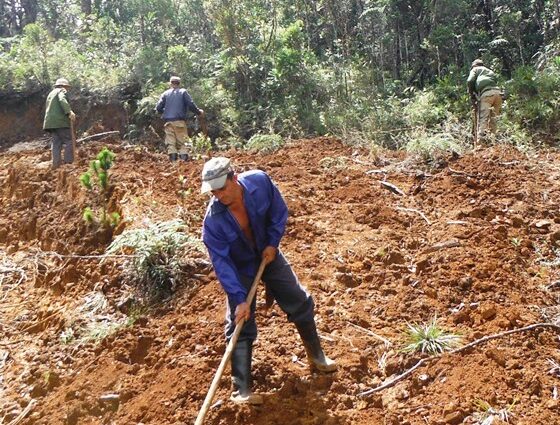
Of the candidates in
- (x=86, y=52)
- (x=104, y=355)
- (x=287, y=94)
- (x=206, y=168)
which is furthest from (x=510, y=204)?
(x=86, y=52)

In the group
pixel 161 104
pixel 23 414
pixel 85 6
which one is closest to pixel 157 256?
pixel 23 414

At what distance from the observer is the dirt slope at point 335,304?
311cm

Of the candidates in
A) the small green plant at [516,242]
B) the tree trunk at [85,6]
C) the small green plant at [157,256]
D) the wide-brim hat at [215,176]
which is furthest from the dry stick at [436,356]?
the tree trunk at [85,6]

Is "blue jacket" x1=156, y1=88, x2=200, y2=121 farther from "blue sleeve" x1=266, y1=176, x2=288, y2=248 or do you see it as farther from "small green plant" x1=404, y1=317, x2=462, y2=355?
"small green plant" x1=404, y1=317, x2=462, y2=355

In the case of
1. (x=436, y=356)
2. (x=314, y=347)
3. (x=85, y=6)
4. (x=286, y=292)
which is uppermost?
(x=85, y=6)

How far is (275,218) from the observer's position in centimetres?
325

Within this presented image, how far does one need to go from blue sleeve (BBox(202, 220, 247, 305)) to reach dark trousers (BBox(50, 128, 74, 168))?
591 centimetres

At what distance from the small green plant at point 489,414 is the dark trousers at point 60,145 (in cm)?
708

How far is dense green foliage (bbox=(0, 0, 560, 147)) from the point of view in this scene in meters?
10.6

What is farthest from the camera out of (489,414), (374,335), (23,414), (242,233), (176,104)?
(176,104)

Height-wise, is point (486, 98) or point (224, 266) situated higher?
point (224, 266)

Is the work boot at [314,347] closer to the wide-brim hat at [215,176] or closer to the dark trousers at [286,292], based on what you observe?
the dark trousers at [286,292]

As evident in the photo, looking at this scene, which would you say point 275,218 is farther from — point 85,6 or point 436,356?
point 85,6

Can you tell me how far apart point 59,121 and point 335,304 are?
18.7ft
